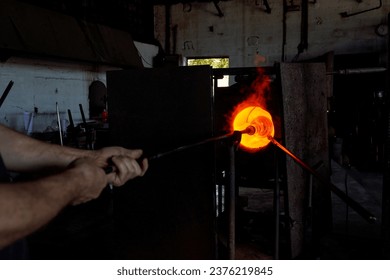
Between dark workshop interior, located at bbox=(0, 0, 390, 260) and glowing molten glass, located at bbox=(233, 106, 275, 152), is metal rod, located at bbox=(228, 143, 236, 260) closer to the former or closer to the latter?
dark workshop interior, located at bbox=(0, 0, 390, 260)

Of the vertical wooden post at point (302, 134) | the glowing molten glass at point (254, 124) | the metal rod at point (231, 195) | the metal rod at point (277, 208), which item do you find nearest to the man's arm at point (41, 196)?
the metal rod at point (231, 195)

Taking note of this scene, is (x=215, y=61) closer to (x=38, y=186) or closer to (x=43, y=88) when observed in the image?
(x=43, y=88)

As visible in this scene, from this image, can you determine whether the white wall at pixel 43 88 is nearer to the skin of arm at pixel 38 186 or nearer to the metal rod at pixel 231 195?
the skin of arm at pixel 38 186

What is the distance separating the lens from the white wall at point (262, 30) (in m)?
9.94

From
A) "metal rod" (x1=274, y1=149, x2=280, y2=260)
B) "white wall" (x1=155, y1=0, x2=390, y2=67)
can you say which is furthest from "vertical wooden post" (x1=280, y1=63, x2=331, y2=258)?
"white wall" (x1=155, y1=0, x2=390, y2=67)

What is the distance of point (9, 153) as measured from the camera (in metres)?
1.75

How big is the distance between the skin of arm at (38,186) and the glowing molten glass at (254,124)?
168 cm

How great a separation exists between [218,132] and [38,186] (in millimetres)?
2182

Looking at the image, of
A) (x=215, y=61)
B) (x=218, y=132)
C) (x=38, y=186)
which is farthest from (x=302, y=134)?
(x=215, y=61)

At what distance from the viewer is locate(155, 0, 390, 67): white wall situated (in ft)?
32.6

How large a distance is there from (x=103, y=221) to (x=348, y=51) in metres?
7.95

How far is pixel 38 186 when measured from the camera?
1.13 m
